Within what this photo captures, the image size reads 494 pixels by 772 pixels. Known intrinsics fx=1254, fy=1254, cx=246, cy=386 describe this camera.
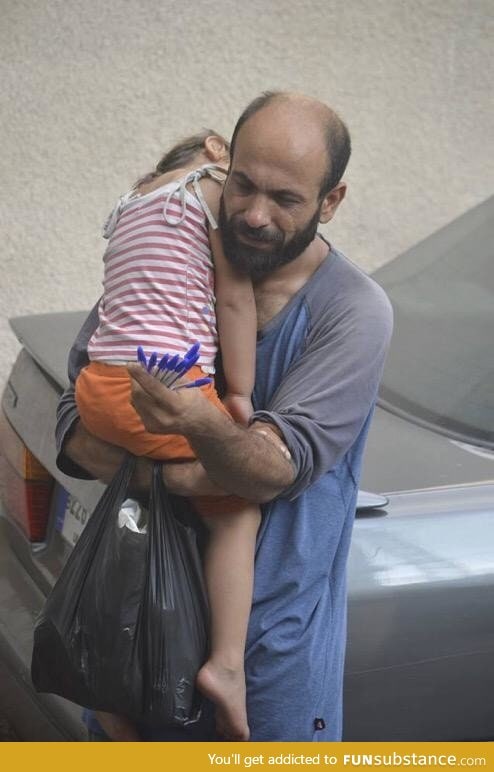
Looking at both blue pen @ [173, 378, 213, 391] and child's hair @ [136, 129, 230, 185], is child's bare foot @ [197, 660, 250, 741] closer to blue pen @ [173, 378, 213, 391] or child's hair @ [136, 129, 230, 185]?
blue pen @ [173, 378, 213, 391]

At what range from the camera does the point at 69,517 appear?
114 inches

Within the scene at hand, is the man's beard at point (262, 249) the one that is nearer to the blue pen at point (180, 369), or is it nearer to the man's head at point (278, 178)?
the man's head at point (278, 178)

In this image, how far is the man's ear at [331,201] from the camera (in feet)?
6.84

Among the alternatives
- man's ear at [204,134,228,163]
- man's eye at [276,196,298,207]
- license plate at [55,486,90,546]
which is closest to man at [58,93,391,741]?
man's eye at [276,196,298,207]

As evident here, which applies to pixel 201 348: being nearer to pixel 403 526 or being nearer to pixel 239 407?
pixel 239 407

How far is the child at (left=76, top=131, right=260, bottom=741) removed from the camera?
2.05m

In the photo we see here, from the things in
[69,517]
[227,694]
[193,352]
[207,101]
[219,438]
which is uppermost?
[193,352]

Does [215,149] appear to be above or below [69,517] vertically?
above

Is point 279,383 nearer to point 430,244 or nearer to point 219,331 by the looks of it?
point 219,331

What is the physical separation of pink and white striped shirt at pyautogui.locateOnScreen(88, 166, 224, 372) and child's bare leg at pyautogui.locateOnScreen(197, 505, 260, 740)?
27cm

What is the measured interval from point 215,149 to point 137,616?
848mm
